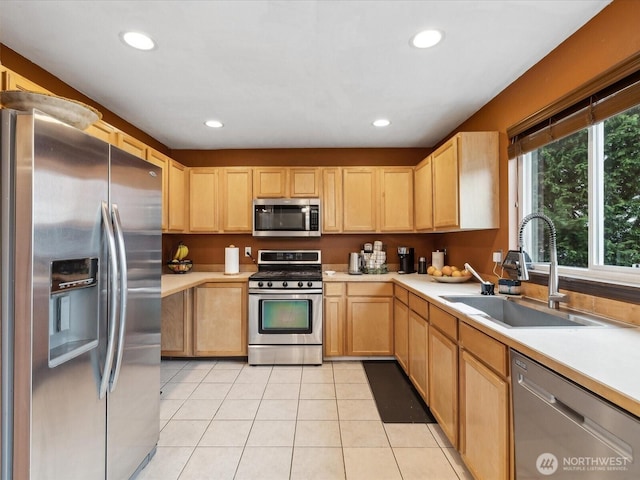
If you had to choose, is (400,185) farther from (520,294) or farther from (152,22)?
(152,22)

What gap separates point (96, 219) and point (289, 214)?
236 centimetres

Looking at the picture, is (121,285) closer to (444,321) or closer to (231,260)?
(444,321)

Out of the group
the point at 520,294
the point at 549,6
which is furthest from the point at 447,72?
the point at 520,294

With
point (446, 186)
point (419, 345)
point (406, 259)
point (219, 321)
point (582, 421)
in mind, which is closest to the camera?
point (582, 421)

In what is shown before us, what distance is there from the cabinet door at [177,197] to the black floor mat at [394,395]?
8.14 ft

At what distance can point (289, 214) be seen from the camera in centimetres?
358

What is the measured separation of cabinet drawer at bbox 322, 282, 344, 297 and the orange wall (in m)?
1.28

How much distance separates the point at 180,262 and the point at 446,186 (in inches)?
116

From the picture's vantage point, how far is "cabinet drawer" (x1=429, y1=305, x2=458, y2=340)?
1.80 metres

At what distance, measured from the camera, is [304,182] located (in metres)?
3.65

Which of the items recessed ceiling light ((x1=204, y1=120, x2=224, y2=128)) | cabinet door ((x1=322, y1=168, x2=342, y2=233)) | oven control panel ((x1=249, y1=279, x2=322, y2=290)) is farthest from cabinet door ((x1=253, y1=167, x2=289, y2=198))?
oven control panel ((x1=249, y1=279, x2=322, y2=290))

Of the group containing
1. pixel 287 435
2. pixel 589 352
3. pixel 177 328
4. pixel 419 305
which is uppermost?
pixel 589 352

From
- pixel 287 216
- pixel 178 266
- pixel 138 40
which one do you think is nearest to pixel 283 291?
pixel 287 216

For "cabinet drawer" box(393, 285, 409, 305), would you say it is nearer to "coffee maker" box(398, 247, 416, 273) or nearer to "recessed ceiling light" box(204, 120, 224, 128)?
"coffee maker" box(398, 247, 416, 273)
